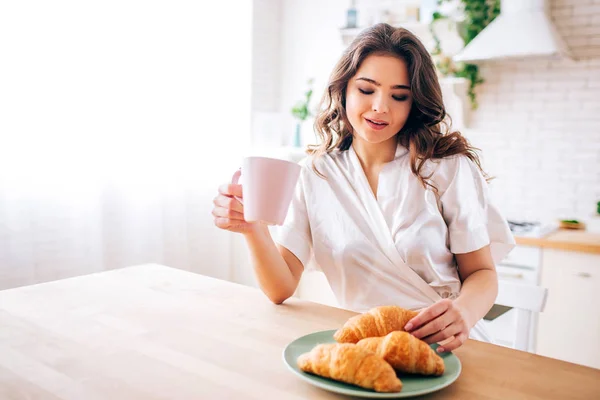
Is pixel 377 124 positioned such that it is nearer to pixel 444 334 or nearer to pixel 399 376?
pixel 444 334

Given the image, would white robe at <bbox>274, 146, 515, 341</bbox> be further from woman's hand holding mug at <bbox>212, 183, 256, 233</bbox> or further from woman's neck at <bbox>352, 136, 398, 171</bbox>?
woman's hand holding mug at <bbox>212, 183, 256, 233</bbox>

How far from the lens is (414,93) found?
4.60 feet

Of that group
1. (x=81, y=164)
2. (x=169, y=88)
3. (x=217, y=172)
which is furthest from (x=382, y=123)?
(x=217, y=172)

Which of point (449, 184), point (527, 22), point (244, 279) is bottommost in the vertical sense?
point (244, 279)

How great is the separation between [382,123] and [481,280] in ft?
1.48

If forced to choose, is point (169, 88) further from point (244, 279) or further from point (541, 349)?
point (541, 349)

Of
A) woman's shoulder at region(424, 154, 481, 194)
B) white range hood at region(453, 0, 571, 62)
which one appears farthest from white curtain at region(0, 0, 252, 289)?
woman's shoulder at region(424, 154, 481, 194)

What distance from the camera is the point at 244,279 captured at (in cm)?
364

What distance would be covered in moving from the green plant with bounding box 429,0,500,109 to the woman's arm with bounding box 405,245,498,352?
1.99m

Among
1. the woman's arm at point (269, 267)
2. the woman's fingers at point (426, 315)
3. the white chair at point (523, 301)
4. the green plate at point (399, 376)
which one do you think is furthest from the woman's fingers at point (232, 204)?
the white chair at point (523, 301)

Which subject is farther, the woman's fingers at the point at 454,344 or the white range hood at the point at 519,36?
the white range hood at the point at 519,36

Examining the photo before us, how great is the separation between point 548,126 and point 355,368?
8.80 feet

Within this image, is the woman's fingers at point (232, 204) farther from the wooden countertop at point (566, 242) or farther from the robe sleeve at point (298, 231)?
the wooden countertop at point (566, 242)

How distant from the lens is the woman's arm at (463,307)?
3.13ft
